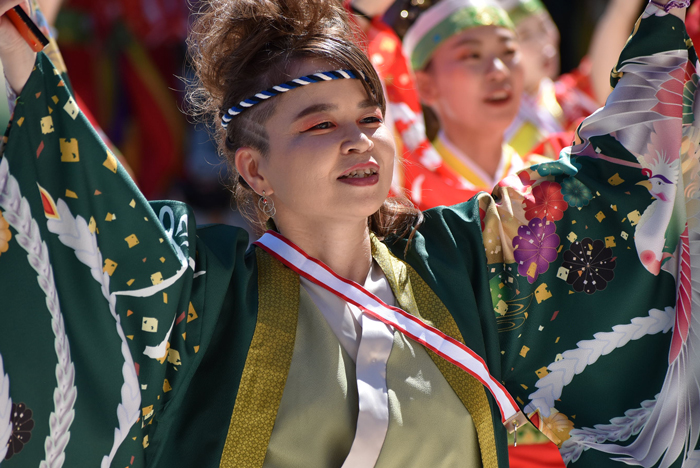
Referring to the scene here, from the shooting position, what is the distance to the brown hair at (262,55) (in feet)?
4.53

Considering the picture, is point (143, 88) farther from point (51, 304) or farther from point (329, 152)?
point (51, 304)

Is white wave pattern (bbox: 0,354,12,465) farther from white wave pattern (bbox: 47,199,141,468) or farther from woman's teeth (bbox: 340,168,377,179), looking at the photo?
woman's teeth (bbox: 340,168,377,179)

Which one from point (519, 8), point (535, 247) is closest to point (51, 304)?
point (535, 247)

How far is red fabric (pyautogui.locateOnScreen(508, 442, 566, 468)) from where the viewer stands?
1565mm

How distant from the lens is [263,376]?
4.02 feet

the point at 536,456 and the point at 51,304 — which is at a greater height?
the point at 51,304

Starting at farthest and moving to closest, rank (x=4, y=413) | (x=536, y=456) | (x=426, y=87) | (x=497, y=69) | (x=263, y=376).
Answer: (x=426, y=87)
(x=497, y=69)
(x=536, y=456)
(x=263, y=376)
(x=4, y=413)

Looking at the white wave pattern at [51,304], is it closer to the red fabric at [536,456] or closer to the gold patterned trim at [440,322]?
the gold patterned trim at [440,322]

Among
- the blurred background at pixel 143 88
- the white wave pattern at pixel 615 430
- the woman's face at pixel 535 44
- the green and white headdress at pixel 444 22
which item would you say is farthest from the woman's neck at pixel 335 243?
the blurred background at pixel 143 88

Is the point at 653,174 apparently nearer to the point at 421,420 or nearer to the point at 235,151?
the point at 421,420

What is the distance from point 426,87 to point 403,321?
1.68 metres

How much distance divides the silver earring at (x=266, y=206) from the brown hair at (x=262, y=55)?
0.08 feet

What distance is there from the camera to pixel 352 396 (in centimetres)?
125

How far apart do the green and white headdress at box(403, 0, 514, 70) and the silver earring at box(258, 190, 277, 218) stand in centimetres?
141
